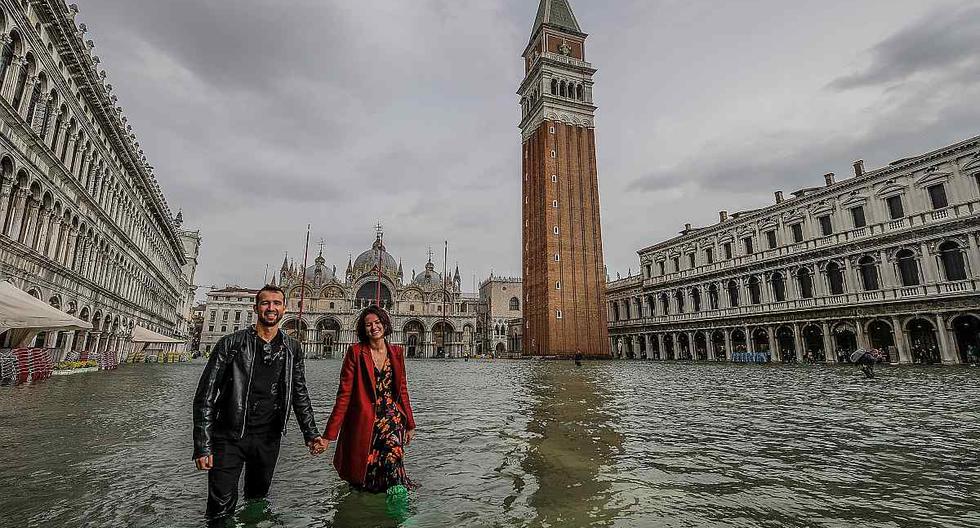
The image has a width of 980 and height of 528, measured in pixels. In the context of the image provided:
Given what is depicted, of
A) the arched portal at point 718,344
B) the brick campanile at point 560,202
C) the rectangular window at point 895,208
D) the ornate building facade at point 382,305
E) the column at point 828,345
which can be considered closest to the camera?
the rectangular window at point 895,208

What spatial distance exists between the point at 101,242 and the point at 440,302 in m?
54.4

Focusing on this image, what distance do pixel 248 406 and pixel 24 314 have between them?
1276cm

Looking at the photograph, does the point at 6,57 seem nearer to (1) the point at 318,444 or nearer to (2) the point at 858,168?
(1) the point at 318,444

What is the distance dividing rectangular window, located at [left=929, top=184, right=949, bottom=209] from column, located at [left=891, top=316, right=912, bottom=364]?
21.4 ft

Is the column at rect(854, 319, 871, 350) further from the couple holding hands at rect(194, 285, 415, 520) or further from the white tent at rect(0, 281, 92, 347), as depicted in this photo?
the white tent at rect(0, 281, 92, 347)

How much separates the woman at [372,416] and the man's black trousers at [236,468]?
17.8 inches

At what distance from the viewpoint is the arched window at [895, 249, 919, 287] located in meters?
27.2

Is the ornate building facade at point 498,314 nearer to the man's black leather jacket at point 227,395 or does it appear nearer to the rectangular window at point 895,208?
the rectangular window at point 895,208

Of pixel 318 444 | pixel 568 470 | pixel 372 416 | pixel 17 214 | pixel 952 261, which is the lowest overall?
pixel 568 470

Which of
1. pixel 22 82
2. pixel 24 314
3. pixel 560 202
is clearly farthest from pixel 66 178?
pixel 560 202

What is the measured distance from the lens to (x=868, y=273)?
96.9ft

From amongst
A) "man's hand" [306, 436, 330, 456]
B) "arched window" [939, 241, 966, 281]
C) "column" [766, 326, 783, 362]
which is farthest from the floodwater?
"column" [766, 326, 783, 362]

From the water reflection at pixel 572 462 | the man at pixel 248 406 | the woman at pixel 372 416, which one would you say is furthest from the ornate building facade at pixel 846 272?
the man at pixel 248 406

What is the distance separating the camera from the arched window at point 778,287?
34469mm
